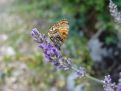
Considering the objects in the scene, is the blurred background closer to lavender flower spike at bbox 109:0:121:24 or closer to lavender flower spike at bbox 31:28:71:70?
lavender flower spike at bbox 109:0:121:24

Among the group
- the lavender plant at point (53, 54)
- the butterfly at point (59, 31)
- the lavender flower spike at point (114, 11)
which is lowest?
the lavender plant at point (53, 54)

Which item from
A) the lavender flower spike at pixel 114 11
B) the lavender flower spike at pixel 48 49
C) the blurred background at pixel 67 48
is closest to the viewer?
the lavender flower spike at pixel 48 49

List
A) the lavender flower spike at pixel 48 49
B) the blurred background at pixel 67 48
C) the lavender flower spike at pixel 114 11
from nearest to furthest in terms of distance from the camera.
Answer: the lavender flower spike at pixel 48 49, the lavender flower spike at pixel 114 11, the blurred background at pixel 67 48

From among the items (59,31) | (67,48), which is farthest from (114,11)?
(67,48)

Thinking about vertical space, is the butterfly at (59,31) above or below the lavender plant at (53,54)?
above

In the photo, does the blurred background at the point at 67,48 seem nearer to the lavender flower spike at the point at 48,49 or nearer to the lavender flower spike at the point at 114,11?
the lavender flower spike at the point at 114,11

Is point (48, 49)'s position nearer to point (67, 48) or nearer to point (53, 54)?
point (53, 54)

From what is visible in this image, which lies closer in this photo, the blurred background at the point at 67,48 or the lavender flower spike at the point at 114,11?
the lavender flower spike at the point at 114,11

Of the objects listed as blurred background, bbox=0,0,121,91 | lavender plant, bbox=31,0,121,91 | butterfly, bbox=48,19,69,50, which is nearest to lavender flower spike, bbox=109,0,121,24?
lavender plant, bbox=31,0,121,91

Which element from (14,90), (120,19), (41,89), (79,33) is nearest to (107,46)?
(79,33)

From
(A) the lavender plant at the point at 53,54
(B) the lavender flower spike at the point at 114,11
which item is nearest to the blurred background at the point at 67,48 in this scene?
(B) the lavender flower spike at the point at 114,11
